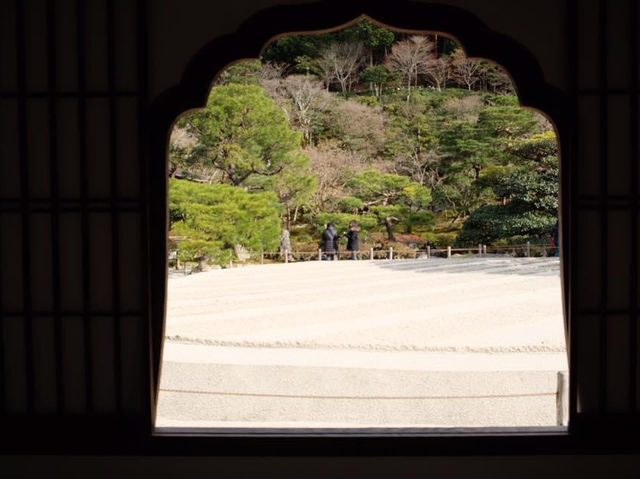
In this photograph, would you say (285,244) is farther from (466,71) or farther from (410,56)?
(466,71)

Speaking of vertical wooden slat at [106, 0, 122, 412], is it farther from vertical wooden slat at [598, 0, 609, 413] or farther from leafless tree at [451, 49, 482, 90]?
leafless tree at [451, 49, 482, 90]

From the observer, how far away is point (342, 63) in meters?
22.1

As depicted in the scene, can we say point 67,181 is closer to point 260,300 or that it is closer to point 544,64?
point 544,64

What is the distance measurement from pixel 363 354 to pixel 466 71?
729 inches

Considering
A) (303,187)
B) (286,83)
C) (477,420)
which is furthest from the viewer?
(286,83)

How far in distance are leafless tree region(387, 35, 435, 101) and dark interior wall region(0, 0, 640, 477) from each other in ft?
67.7

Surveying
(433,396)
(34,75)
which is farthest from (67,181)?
(433,396)

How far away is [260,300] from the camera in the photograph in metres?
8.95

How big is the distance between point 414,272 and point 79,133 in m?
10.4

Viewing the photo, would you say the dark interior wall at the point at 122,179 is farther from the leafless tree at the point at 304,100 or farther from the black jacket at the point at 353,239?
the leafless tree at the point at 304,100

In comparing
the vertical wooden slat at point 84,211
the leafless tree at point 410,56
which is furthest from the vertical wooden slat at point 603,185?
the leafless tree at point 410,56

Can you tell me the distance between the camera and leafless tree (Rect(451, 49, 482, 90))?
2205 cm

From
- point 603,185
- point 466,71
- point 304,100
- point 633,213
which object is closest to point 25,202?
point 603,185

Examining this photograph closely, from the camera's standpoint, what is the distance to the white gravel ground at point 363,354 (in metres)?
4.59
